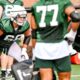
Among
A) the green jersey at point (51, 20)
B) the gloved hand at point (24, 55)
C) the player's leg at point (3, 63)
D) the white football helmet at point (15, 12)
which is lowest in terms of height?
the player's leg at point (3, 63)

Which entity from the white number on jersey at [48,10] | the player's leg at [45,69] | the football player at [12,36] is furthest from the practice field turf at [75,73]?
the white number on jersey at [48,10]

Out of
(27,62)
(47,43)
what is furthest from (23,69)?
(47,43)

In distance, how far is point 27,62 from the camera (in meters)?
5.95

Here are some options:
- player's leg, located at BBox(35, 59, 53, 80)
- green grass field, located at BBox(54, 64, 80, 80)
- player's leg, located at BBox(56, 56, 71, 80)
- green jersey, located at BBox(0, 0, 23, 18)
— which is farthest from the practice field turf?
player's leg, located at BBox(35, 59, 53, 80)

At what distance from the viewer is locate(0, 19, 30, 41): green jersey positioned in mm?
7117

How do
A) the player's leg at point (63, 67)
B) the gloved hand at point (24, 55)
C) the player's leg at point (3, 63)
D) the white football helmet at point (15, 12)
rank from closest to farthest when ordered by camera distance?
1. the player's leg at point (63, 67)
2. the white football helmet at point (15, 12)
3. the gloved hand at point (24, 55)
4. the player's leg at point (3, 63)

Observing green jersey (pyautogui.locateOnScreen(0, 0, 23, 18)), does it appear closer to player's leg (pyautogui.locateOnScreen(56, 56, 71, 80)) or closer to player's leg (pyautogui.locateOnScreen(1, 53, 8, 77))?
player's leg (pyautogui.locateOnScreen(1, 53, 8, 77))

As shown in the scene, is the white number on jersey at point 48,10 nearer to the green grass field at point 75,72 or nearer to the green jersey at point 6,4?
the green jersey at point 6,4

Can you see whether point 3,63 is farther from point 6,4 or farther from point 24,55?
point 6,4

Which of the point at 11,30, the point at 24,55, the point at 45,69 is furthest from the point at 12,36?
the point at 45,69

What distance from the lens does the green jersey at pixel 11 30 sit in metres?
7.12

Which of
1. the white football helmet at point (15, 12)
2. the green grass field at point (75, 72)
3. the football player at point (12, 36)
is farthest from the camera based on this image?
the green grass field at point (75, 72)

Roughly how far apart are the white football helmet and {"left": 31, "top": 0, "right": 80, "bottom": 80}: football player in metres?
1.50

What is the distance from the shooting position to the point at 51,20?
5.09 m
